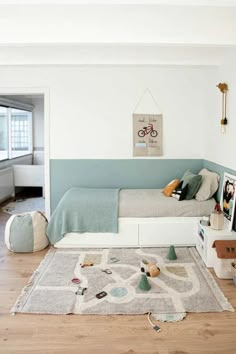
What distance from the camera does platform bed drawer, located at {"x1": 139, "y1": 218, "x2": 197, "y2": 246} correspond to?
12.8 feet

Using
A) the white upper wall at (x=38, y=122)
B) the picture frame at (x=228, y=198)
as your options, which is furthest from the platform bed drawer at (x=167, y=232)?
the white upper wall at (x=38, y=122)

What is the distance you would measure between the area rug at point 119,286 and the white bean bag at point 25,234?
24 cm

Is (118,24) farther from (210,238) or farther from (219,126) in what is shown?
(210,238)

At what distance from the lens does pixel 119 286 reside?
2.93 metres

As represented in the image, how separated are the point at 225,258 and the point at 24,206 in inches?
160

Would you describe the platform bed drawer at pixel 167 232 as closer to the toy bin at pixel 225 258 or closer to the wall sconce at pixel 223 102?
the toy bin at pixel 225 258

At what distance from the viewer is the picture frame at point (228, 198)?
352 cm

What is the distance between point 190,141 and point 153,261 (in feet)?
6.72

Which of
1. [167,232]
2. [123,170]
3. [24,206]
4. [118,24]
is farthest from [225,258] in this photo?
[24,206]

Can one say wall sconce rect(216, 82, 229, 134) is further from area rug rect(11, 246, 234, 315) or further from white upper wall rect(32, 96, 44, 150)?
white upper wall rect(32, 96, 44, 150)

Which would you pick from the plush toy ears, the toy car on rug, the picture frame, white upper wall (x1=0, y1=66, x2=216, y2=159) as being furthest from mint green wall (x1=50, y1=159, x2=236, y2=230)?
the toy car on rug

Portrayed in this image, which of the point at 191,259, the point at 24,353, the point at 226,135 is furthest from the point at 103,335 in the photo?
the point at 226,135

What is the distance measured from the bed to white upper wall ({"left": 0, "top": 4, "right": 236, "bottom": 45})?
1.95 metres

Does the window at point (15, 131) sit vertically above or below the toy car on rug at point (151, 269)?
above
